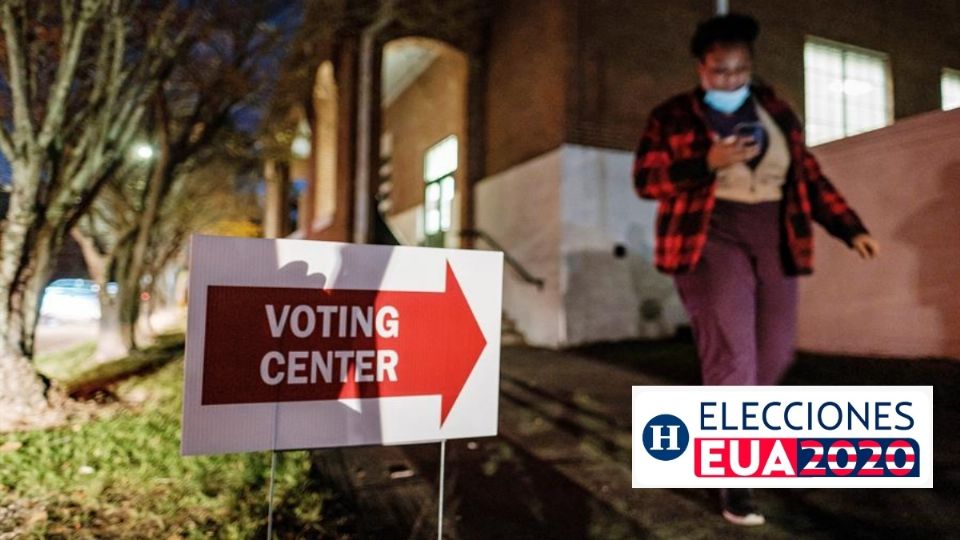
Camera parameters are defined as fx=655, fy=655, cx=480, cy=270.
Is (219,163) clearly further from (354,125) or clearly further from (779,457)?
(779,457)

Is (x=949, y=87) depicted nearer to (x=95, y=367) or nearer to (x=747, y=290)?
(x=747, y=290)

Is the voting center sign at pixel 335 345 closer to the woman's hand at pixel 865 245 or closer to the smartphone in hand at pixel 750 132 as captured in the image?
the smartphone in hand at pixel 750 132

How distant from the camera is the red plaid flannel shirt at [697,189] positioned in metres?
3.46

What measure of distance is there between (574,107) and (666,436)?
8.12 meters

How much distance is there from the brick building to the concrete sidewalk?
158 inches

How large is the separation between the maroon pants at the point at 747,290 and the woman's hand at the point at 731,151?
0.22m

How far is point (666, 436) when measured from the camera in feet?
10.5

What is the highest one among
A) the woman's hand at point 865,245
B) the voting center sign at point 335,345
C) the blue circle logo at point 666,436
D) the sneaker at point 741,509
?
the woman's hand at point 865,245

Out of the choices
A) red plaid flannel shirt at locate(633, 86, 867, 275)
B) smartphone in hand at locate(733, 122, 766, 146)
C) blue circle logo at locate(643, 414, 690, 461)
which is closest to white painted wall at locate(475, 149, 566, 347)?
red plaid flannel shirt at locate(633, 86, 867, 275)

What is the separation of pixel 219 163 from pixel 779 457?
17602 mm

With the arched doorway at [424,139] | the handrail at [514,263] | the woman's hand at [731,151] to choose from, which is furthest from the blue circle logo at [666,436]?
the arched doorway at [424,139]

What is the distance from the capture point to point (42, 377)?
5820 millimetres

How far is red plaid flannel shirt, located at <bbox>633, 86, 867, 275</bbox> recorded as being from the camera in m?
3.46

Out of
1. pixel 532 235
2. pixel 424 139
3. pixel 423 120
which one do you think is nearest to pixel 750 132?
pixel 532 235
